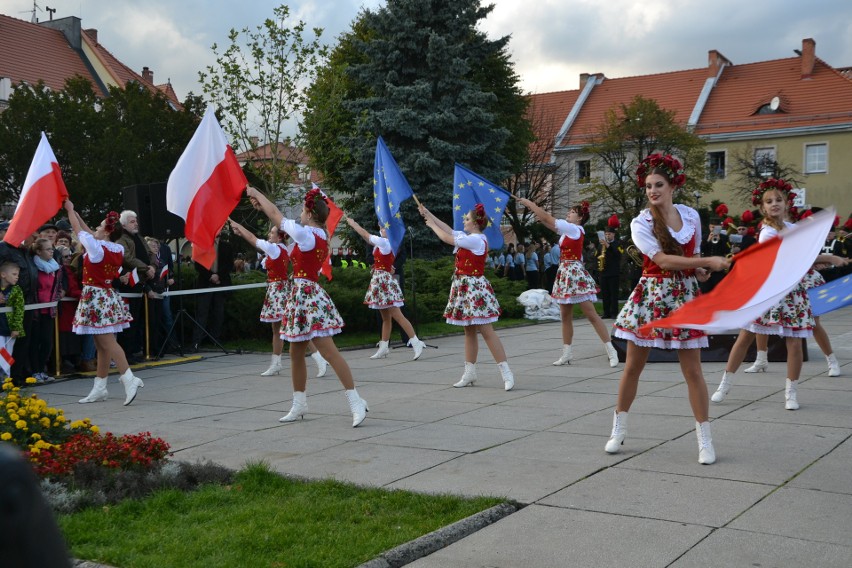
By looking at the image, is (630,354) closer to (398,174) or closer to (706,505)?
(706,505)

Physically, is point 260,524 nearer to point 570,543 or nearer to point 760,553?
point 570,543

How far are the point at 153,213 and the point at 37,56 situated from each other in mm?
44502

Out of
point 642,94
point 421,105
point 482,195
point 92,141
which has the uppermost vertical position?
point 642,94

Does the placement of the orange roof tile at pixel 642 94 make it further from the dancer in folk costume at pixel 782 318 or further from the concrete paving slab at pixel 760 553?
the concrete paving slab at pixel 760 553

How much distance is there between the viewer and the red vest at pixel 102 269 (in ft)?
34.2

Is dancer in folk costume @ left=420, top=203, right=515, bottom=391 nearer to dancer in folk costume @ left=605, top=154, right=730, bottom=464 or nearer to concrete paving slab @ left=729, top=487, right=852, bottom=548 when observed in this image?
dancer in folk costume @ left=605, top=154, right=730, bottom=464

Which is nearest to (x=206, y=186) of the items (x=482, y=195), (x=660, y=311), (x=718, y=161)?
(x=482, y=195)

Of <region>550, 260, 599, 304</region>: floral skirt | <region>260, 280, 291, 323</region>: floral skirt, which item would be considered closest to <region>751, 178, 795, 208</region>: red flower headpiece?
<region>550, 260, 599, 304</region>: floral skirt

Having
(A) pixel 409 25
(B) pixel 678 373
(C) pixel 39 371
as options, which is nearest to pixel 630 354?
(B) pixel 678 373

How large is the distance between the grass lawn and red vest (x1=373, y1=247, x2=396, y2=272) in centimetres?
831

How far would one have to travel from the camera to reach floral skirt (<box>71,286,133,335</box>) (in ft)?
33.7

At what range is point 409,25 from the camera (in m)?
29.8

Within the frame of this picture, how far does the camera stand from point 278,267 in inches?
498

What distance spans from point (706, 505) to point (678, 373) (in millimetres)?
6071
